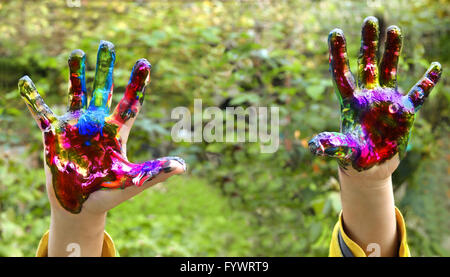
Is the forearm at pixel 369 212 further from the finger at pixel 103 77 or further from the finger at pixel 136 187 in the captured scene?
the finger at pixel 103 77

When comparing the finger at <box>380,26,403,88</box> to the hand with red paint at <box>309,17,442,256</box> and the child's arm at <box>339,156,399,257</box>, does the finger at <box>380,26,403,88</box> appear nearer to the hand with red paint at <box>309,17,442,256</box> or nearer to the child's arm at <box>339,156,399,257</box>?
the hand with red paint at <box>309,17,442,256</box>

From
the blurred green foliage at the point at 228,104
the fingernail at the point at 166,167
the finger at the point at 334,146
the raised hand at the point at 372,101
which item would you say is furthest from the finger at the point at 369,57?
the blurred green foliage at the point at 228,104

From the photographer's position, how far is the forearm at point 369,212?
0.77m

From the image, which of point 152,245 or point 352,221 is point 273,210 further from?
point 352,221

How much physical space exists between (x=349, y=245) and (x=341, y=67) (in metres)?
0.31

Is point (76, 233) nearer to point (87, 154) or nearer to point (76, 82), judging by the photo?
point (87, 154)

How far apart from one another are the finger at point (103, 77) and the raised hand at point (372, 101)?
0.38 m

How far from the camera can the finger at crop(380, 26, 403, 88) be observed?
0.78 metres

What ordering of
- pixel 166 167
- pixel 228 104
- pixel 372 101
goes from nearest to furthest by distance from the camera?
pixel 166 167 < pixel 372 101 < pixel 228 104

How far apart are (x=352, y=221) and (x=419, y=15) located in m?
1.80

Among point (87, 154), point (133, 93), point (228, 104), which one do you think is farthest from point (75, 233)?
point (228, 104)

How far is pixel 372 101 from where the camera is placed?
2.48 feet

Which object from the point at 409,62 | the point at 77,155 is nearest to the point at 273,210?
the point at 409,62

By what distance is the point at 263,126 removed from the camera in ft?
6.89
